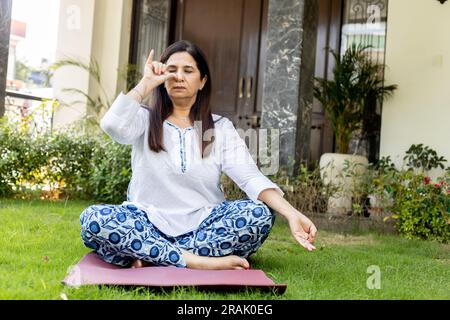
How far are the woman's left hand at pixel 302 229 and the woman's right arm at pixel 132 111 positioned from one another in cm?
83

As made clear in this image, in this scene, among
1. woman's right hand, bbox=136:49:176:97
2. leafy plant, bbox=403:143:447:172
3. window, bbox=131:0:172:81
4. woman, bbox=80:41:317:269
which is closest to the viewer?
woman, bbox=80:41:317:269

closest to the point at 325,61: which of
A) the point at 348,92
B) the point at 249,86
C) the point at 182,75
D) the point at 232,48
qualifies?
the point at 348,92

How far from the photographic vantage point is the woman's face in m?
2.66

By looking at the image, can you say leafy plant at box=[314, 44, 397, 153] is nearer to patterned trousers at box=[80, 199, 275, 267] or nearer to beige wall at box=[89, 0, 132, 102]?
beige wall at box=[89, 0, 132, 102]

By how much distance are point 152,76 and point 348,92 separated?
11.3 ft

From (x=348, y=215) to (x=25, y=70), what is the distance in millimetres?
19158

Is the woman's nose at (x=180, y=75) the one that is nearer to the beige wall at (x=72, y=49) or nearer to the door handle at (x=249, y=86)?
the door handle at (x=249, y=86)

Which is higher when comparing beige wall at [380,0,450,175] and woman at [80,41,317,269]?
beige wall at [380,0,450,175]

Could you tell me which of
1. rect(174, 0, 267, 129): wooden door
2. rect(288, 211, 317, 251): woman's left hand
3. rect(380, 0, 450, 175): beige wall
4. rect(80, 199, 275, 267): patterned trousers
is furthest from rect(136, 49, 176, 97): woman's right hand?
rect(174, 0, 267, 129): wooden door

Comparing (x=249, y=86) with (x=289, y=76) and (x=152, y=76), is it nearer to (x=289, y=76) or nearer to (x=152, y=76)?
(x=289, y=76)

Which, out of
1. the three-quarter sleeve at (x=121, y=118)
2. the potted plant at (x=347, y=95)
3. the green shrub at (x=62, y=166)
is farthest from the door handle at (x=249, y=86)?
the three-quarter sleeve at (x=121, y=118)

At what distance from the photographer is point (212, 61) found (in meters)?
7.09

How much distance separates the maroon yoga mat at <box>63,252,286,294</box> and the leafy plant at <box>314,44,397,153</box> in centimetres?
358
